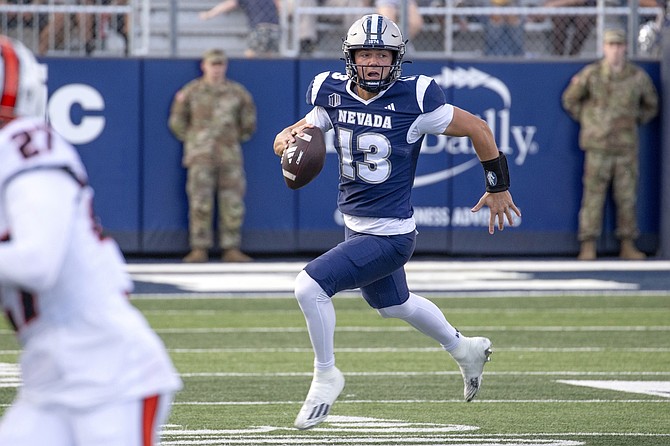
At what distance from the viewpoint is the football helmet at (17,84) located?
2867mm

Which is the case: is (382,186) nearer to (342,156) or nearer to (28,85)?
(342,156)

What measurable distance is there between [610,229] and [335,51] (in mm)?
3235

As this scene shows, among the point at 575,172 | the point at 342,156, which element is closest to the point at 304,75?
the point at 575,172

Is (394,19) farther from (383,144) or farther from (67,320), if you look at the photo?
(67,320)

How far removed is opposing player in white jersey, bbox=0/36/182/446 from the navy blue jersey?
282cm

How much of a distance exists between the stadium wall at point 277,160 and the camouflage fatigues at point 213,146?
0.32 metres

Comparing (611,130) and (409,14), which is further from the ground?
(409,14)

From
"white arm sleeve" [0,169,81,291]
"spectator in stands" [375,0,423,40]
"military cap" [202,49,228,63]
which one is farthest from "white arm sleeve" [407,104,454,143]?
"spectator in stands" [375,0,423,40]

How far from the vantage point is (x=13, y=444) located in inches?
109

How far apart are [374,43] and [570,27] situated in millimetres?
7762

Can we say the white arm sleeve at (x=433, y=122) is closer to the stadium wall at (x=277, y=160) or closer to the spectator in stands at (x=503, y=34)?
the stadium wall at (x=277, y=160)

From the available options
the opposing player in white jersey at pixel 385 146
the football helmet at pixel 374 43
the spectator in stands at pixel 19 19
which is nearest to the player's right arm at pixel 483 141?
the opposing player in white jersey at pixel 385 146

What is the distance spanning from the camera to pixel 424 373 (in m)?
7.14

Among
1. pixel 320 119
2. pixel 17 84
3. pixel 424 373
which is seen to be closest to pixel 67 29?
pixel 424 373
